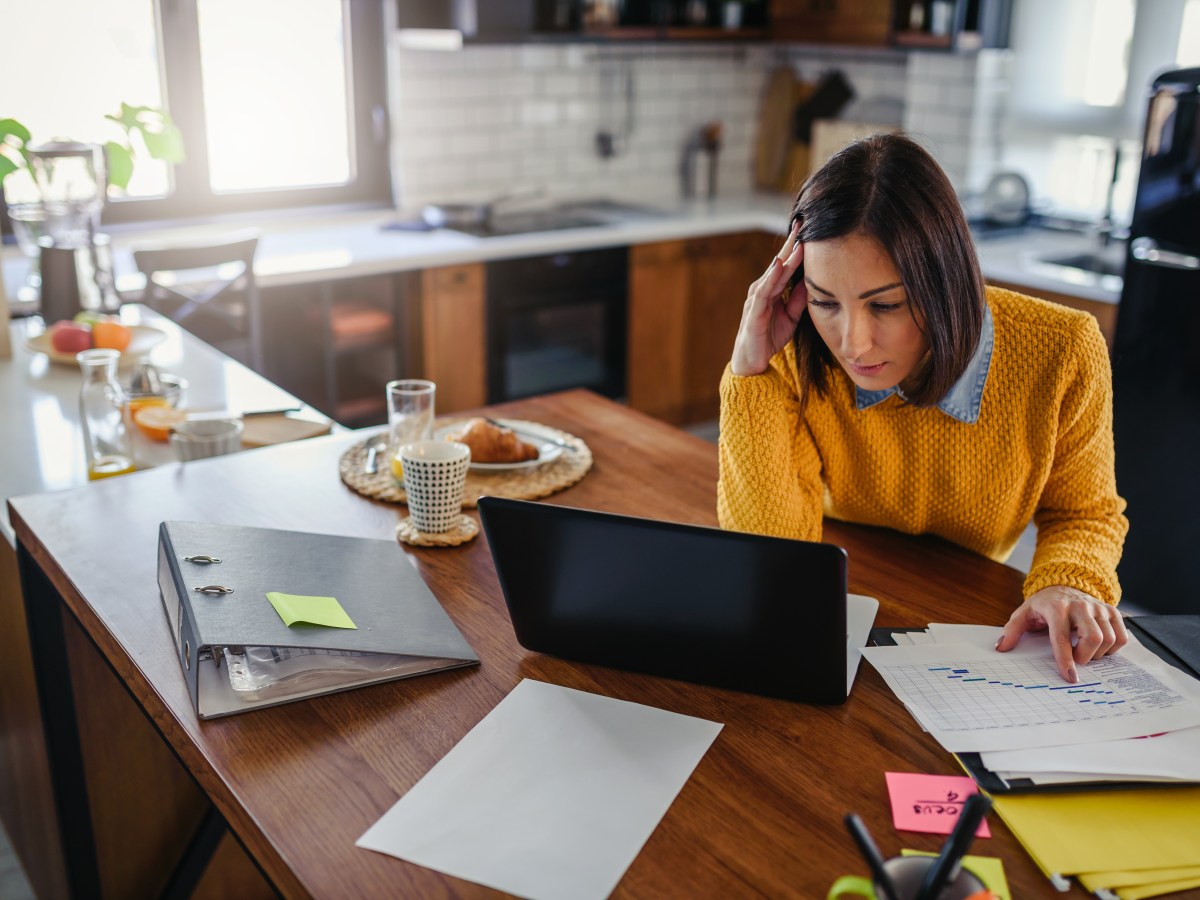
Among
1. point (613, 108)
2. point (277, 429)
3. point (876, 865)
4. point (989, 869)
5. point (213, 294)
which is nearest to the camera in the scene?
point (876, 865)

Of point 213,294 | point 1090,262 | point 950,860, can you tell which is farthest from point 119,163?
point 1090,262

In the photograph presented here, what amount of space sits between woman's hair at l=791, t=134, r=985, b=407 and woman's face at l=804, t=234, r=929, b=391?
0.01 metres

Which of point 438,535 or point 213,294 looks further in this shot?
point 213,294

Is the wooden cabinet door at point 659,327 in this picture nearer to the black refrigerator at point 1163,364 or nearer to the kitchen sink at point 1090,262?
the kitchen sink at point 1090,262

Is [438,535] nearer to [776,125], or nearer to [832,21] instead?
[832,21]

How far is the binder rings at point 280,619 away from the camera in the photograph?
51.4 inches

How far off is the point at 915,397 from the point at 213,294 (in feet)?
8.17

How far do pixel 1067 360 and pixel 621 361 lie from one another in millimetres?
3182

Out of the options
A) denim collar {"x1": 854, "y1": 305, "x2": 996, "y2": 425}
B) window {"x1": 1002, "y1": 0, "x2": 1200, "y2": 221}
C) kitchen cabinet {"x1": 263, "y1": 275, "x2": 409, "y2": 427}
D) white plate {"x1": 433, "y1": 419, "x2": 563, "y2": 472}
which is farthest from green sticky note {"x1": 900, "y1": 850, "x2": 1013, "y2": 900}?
window {"x1": 1002, "y1": 0, "x2": 1200, "y2": 221}

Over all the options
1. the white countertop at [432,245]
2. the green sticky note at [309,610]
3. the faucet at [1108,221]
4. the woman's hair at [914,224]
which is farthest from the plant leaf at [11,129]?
the faucet at [1108,221]

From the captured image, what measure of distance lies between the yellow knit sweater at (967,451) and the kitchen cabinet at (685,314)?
291 centimetres

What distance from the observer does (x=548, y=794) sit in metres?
1.15

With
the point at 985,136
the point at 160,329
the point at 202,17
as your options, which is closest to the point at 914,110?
the point at 985,136

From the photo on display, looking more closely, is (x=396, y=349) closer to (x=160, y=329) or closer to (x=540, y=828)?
(x=160, y=329)
